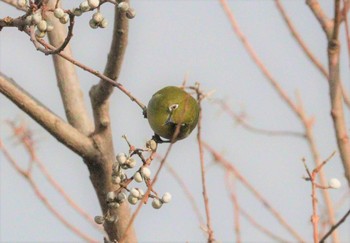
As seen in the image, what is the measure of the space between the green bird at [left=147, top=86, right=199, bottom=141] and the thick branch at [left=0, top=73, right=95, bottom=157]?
0.42 meters

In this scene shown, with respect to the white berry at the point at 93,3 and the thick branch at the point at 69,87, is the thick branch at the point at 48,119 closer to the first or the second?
the thick branch at the point at 69,87

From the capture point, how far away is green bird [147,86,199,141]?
1726mm

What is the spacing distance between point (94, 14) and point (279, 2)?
1.30 m

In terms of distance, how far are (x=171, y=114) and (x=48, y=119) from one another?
484 mm

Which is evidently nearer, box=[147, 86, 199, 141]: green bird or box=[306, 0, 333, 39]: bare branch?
box=[147, 86, 199, 141]: green bird

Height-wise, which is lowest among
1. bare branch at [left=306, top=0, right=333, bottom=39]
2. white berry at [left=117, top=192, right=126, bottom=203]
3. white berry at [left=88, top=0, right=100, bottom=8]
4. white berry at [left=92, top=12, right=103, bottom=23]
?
white berry at [left=117, top=192, right=126, bottom=203]

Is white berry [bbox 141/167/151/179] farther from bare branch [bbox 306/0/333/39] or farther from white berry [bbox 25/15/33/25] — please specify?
bare branch [bbox 306/0/333/39]

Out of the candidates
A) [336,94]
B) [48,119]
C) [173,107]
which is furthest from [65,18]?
[336,94]

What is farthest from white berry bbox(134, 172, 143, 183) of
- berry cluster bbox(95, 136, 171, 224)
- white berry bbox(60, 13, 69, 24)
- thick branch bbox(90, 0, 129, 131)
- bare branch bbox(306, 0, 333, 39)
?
bare branch bbox(306, 0, 333, 39)

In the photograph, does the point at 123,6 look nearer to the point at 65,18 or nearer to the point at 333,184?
the point at 65,18

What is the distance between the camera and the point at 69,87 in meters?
2.42

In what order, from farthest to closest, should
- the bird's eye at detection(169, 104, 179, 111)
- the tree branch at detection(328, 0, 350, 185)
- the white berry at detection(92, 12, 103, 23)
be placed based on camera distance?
the tree branch at detection(328, 0, 350, 185) → the bird's eye at detection(169, 104, 179, 111) → the white berry at detection(92, 12, 103, 23)

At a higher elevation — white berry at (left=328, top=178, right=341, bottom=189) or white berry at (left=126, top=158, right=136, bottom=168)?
white berry at (left=328, top=178, right=341, bottom=189)

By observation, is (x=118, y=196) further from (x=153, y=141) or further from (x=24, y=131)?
(x=24, y=131)
